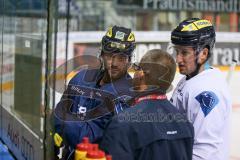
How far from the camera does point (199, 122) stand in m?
2.05

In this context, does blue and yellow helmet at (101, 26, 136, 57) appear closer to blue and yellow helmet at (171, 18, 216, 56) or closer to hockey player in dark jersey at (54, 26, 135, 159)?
hockey player in dark jersey at (54, 26, 135, 159)

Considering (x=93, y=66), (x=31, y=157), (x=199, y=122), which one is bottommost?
(x=31, y=157)

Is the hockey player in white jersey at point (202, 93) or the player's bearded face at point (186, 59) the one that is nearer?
the hockey player in white jersey at point (202, 93)

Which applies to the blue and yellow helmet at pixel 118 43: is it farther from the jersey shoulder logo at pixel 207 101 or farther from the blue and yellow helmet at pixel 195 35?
the jersey shoulder logo at pixel 207 101

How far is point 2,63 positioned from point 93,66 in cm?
98

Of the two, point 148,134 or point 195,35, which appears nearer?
point 148,134

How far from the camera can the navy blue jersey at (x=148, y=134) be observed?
1.75m

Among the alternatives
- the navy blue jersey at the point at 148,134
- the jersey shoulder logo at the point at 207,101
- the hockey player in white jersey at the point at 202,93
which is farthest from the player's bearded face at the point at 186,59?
the navy blue jersey at the point at 148,134

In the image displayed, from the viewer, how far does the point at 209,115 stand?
2037 mm

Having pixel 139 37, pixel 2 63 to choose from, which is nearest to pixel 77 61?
pixel 2 63

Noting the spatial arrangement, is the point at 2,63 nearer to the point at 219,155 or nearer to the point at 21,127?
the point at 21,127

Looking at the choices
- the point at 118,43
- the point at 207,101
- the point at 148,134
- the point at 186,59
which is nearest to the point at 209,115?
the point at 207,101

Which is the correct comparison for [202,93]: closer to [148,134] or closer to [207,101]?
[207,101]

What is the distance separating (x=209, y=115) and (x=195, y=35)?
0.34 m
